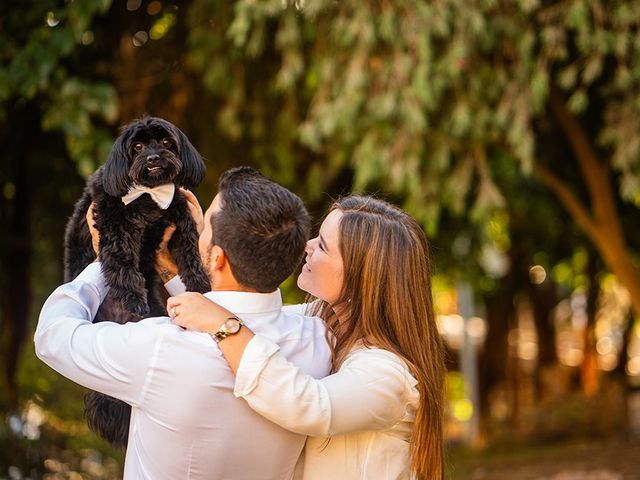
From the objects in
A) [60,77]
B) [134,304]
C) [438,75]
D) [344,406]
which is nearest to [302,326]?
[344,406]

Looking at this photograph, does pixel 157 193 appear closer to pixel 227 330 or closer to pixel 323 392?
pixel 227 330

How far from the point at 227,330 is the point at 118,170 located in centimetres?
70

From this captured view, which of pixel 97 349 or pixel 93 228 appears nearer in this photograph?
pixel 97 349

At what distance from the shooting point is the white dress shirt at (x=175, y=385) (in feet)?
6.28

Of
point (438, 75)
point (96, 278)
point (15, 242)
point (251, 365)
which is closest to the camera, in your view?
point (251, 365)

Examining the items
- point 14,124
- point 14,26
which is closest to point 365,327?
point 14,26

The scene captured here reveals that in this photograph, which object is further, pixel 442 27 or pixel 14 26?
pixel 14 26

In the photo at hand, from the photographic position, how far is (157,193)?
244cm

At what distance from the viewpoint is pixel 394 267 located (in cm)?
218

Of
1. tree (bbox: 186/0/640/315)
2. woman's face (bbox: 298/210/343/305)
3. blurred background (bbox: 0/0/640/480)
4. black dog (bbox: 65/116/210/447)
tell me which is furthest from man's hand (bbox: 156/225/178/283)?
tree (bbox: 186/0/640/315)

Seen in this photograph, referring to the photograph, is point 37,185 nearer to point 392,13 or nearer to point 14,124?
point 14,124

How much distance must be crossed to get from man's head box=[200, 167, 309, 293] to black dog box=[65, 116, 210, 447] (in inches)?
17.0

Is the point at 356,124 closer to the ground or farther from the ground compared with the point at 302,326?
farther from the ground

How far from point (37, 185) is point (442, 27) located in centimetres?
429
